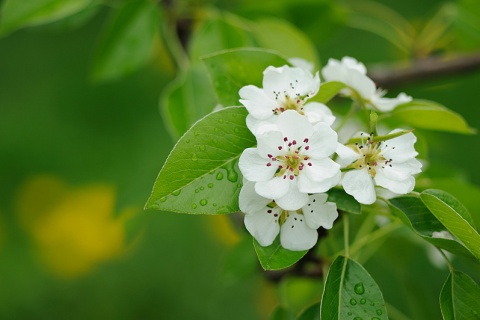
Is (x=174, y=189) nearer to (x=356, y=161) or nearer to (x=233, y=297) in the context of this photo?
(x=356, y=161)

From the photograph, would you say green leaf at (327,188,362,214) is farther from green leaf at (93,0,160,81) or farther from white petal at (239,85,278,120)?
green leaf at (93,0,160,81)

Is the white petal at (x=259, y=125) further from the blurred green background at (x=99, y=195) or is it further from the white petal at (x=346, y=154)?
the blurred green background at (x=99, y=195)

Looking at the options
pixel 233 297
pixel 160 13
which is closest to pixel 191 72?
pixel 160 13

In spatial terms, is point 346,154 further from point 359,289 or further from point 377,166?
point 359,289

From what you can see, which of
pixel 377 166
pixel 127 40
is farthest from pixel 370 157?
pixel 127 40

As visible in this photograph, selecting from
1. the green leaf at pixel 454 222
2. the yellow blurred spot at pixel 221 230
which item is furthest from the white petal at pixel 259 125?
the yellow blurred spot at pixel 221 230

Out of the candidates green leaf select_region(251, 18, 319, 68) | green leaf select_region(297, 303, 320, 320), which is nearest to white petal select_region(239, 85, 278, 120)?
green leaf select_region(297, 303, 320, 320)

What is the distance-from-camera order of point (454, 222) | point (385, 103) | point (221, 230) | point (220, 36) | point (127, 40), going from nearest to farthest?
point (454, 222), point (385, 103), point (220, 36), point (127, 40), point (221, 230)
